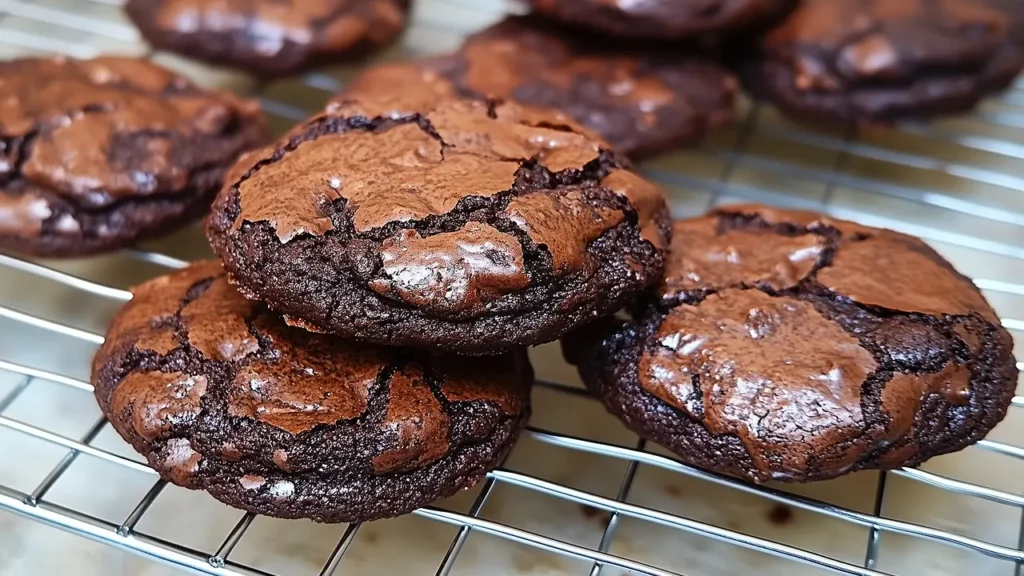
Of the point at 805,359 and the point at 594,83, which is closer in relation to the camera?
the point at 805,359

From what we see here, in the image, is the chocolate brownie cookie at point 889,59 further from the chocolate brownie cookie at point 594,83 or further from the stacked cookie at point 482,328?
the stacked cookie at point 482,328

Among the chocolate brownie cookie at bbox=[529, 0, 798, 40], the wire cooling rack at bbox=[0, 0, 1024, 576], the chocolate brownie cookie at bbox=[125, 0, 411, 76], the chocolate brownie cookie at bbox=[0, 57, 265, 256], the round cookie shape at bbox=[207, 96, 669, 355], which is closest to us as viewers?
the round cookie shape at bbox=[207, 96, 669, 355]

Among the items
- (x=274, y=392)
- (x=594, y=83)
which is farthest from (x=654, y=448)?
(x=594, y=83)

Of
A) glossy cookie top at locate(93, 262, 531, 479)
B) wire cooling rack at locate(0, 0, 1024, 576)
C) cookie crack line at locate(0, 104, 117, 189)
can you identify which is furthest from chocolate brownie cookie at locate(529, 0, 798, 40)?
cookie crack line at locate(0, 104, 117, 189)

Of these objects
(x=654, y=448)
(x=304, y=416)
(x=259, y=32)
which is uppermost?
(x=259, y=32)

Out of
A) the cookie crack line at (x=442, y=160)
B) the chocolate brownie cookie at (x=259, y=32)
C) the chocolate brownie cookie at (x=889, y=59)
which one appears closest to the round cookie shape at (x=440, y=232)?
the cookie crack line at (x=442, y=160)

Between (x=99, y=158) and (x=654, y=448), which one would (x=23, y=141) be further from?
(x=654, y=448)

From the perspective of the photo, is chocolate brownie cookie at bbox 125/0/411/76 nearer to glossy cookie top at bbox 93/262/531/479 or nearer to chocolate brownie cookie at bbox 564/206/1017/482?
glossy cookie top at bbox 93/262/531/479
